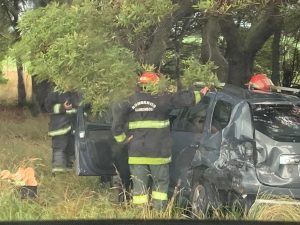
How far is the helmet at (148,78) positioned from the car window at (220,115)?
81cm

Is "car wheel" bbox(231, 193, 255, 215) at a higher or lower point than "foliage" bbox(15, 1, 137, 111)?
lower

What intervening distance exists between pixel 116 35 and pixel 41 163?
2.08 m

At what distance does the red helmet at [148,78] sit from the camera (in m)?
5.38

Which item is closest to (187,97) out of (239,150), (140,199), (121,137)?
(239,150)

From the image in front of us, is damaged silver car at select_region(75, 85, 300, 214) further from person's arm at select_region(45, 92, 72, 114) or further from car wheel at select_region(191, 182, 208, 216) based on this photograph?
person's arm at select_region(45, 92, 72, 114)

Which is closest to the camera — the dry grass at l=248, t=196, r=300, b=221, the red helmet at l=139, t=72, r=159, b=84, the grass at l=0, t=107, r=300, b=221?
the dry grass at l=248, t=196, r=300, b=221

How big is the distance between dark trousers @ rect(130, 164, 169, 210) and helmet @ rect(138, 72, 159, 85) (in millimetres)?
1005

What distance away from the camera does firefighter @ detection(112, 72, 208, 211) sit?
5855 mm

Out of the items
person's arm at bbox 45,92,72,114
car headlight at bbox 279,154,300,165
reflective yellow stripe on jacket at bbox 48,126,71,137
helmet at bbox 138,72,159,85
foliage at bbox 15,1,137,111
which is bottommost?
car headlight at bbox 279,154,300,165

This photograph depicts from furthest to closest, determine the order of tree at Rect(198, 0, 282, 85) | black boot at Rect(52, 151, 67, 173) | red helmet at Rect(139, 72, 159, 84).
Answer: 1. black boot at Rect(52, 151, 67, 173)
2. tree at Rect(198, 0, 282, 85)
3. red helmet at Rect(139, 72, 159, 84)

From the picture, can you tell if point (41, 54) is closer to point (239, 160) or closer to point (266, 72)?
point (239, 160)

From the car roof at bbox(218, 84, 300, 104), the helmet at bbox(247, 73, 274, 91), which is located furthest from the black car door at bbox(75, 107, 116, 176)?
the helmet at bbox(247, 73, 274, 91)

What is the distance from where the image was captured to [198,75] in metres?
5.44

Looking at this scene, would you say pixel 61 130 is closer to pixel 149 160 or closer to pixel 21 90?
pixel 21 90
